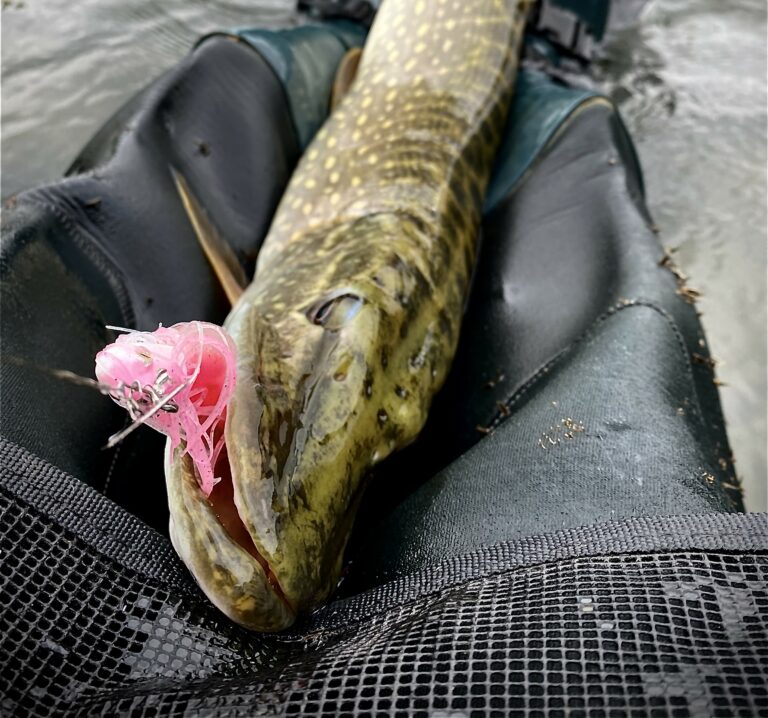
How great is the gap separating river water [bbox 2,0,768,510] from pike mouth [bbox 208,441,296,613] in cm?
191

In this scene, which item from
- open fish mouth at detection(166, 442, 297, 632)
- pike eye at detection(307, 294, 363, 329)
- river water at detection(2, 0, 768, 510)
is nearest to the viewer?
open fish mouth at detection(166, 442, 297, 632)

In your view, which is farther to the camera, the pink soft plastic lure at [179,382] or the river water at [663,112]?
the river water at [663,112]

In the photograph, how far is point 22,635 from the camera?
820 millimetres

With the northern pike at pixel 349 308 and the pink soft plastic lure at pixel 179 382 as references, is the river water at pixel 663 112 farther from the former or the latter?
the pink soft plastic lure at pixel 179 382

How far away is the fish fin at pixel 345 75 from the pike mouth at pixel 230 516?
6.19 ft

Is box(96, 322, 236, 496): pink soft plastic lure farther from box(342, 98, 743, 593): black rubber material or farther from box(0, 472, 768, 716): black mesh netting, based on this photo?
box(342, 98, 743, 593): black rubber material

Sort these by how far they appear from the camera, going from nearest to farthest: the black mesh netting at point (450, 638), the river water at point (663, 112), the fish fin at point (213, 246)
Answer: the black mesh netting at point (450, 638), the fish fin at point (213, 246), the river water at point (663, 112)

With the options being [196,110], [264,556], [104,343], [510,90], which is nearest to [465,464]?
[264,556]

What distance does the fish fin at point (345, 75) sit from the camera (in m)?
2.57

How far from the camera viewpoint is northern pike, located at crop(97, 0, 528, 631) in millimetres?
1003

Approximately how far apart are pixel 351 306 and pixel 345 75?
161cm

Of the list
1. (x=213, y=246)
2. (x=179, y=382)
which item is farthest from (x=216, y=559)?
(x=213, y=246)

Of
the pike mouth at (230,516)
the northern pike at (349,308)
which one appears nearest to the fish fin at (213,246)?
the northern pike at (349,308)

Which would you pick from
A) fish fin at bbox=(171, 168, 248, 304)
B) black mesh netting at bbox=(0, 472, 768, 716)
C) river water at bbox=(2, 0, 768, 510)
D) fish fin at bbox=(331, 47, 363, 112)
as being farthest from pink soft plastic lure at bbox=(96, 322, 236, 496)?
river water at bbox=(2, 0, 768, 510)
